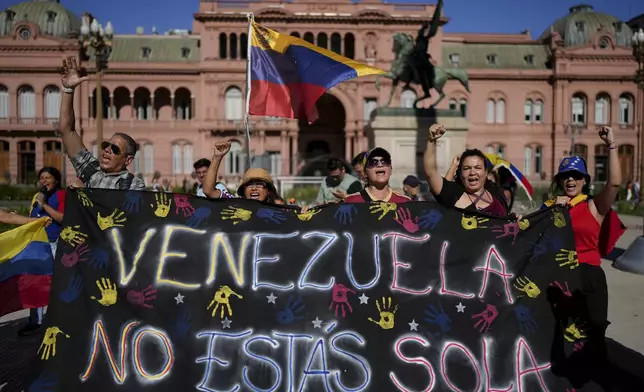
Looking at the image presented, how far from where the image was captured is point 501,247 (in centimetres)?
394

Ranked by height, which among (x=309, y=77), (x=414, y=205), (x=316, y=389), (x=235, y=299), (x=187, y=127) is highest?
(x=187, y=127)

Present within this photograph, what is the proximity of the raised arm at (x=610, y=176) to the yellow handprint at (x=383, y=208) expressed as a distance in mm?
1559

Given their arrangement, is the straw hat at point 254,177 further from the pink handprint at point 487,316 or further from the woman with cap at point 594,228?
the woman with cap at point 594,228

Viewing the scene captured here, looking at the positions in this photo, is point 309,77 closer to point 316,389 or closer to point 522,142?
point 316,389

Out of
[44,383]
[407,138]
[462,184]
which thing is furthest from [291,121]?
[44,383]

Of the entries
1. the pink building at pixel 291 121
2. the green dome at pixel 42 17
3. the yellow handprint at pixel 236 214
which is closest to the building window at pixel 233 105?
the pink building at pixel 291 121

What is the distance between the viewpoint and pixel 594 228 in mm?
4090

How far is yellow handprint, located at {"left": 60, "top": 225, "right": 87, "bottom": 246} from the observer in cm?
382

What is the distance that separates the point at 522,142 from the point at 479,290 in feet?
149

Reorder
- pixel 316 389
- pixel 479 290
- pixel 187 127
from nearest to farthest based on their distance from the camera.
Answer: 1. pixel 316 389
2. pixel 479 290
3. pixel 187 127

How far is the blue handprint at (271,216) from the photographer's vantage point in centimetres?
399

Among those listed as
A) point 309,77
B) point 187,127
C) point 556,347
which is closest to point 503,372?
point 556,347

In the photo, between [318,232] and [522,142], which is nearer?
[318,232]

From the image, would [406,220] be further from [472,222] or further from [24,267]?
[24,267]
